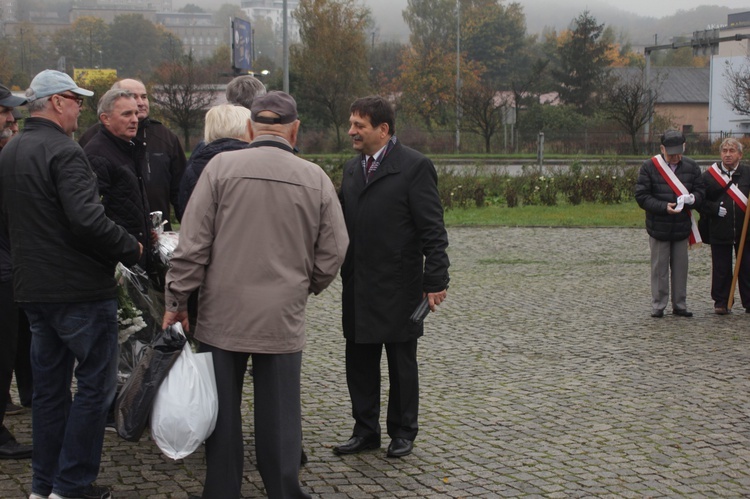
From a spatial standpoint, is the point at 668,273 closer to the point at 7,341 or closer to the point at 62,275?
the point at 7,341

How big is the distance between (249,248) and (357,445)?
1918 millimetres

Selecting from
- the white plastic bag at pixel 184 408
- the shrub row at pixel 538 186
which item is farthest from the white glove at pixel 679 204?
the shrub row at pixel 538 186

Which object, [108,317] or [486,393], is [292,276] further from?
[486,393]

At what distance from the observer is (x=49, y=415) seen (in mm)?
4926

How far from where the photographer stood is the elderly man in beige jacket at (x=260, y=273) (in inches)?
173

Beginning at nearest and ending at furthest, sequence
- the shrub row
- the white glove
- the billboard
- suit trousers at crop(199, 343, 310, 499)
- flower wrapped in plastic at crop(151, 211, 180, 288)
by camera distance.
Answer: suit trousers at crop(199, 343, 310, 499), flower wrapped in plastic at crop(151, 211, 180, 288), the white glove, the shrub row, the billboard

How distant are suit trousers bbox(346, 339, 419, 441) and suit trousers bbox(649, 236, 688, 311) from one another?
516 centimetres

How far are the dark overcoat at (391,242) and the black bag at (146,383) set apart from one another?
1.43 metres

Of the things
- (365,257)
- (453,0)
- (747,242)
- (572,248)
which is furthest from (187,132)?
(453,0)

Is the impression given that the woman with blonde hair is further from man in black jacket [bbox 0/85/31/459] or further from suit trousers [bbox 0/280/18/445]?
suit trousers [bbox 0/280/18/445]

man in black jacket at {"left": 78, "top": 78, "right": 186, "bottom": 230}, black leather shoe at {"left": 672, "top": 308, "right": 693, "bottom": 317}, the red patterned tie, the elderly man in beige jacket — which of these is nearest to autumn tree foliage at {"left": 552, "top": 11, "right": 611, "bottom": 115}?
black leather shoe at {"left": 672, "top": 308, "right": 693, "bottom": 317}

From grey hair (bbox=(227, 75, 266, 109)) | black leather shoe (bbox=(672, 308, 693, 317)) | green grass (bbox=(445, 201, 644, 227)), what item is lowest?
black leather shoe (bbox=(672, 308, 693, 317))

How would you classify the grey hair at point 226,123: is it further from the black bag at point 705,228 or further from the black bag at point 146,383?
the black bag at point 705,228

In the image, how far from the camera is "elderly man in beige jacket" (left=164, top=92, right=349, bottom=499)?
4395 mm
